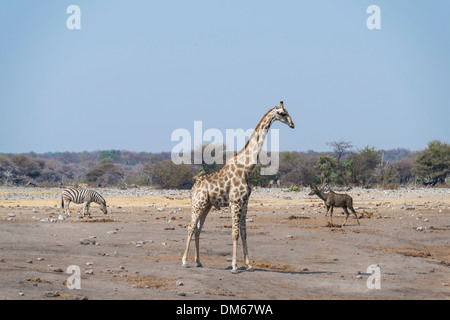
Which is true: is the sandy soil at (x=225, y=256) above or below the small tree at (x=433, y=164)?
below

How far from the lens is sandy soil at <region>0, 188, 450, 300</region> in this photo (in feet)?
42.2

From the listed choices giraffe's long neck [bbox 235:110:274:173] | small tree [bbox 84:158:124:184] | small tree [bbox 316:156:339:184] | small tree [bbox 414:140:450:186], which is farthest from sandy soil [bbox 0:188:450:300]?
small tree [bbox 84:158:124:184]

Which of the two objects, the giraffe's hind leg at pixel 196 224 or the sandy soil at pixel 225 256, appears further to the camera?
the giraffe's hind leg at pixel 196 224

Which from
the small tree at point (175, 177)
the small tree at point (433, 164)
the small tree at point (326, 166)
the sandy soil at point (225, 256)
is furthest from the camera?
the small tree at point (433, 164)

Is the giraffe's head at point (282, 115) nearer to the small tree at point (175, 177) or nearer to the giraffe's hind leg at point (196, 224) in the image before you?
the giraffe's hind leg at point (196, 224)

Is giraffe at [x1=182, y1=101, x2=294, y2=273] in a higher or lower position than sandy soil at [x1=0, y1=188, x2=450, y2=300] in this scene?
higher

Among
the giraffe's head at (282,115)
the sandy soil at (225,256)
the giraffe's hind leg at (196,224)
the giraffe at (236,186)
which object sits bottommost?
the sandy soil at (225,256)

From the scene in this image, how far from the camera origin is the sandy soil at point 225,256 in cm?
1288

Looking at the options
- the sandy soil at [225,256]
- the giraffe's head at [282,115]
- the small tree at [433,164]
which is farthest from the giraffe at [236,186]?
the small tree at [433,164]

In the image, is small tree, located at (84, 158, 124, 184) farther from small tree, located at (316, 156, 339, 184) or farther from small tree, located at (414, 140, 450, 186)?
small tree, located at (414, 140, 450, 186)

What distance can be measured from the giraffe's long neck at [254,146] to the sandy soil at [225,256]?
2.33m

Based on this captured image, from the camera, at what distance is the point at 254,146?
50.2ft
